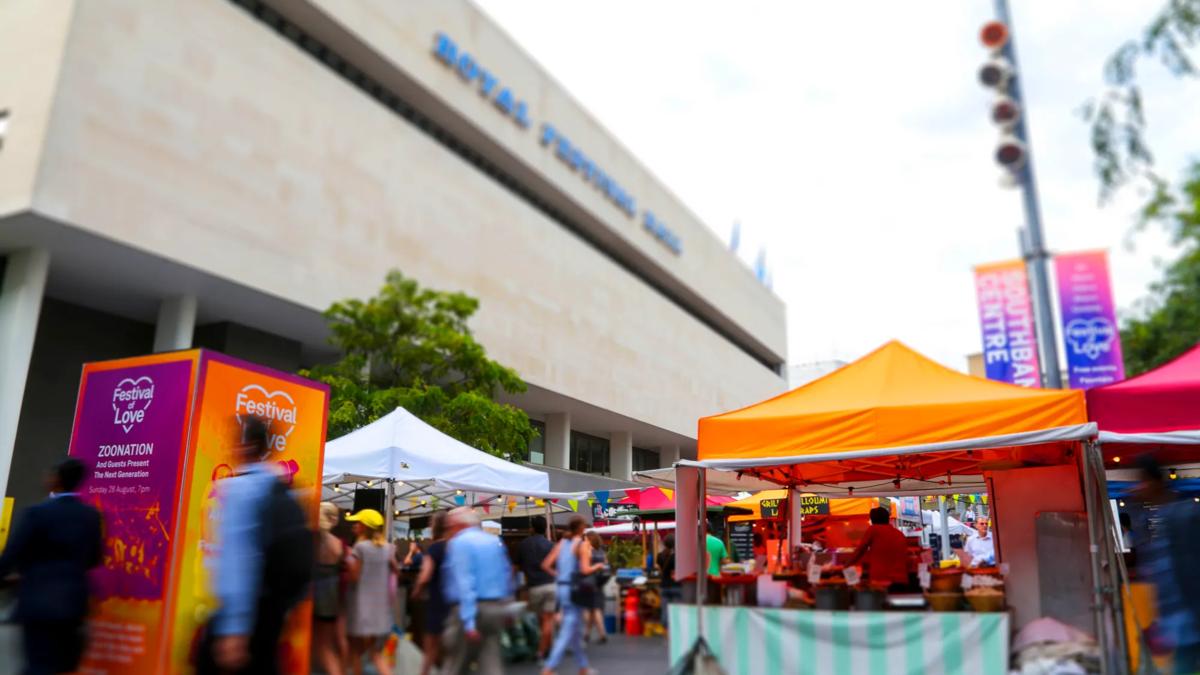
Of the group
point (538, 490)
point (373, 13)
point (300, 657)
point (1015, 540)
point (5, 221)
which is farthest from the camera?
point (373, 13)

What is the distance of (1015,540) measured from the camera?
30.3ft

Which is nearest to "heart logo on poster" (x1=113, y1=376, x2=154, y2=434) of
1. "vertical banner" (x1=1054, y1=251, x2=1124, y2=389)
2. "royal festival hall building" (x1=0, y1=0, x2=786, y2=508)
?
"vertical banner" (x1=1054, y1=251, x2=1124, y2=389)

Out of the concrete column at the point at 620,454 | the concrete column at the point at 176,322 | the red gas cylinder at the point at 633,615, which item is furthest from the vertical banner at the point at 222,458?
the concrete column at the point at 620,454

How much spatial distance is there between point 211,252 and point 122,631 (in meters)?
16.4

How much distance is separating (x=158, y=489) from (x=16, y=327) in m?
15.6

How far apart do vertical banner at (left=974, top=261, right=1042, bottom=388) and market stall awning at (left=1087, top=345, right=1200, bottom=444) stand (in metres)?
5.99

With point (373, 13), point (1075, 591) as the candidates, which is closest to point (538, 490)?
point (1075, 591)

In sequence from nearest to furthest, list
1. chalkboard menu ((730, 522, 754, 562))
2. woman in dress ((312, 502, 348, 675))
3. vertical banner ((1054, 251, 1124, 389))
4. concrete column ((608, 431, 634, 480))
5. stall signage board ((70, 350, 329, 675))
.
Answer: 1. stall signage board ((70, 350, 329, 675))
2. woman in dress ((312, 502, 348, 675))
3. vertical banner ((1054, 251, 1124, 389))
4. chalkboard menu ((730, 522, 754, 562))
5. concrete column ((608, 431, 634, 480))

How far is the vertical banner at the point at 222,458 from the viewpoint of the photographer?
20.6ft

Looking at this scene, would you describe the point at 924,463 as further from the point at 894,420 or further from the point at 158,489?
the point at 158,489

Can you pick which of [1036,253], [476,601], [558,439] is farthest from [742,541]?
[558,439]

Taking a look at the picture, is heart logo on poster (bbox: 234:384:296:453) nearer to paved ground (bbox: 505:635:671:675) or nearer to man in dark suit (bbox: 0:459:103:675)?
man in dark suit (bbox: 0:459:103:675)

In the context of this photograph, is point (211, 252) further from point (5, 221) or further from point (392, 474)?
point (392, 474)

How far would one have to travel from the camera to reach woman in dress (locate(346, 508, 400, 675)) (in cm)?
774
